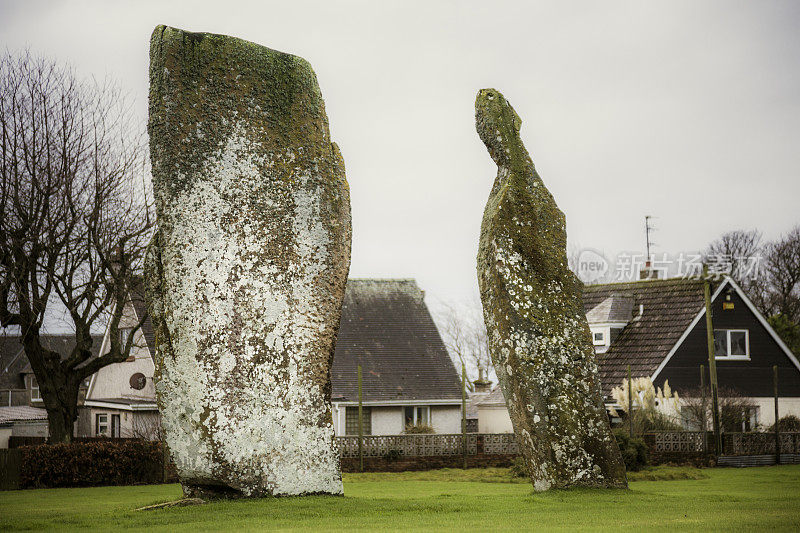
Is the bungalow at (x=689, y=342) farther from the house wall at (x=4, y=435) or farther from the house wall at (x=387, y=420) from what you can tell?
the house wall at (x=4, y=435)

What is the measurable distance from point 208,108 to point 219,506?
4.53 m

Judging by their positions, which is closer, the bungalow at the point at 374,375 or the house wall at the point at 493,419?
the bungalow at the point at 374,375

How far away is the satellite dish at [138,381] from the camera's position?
3390cm

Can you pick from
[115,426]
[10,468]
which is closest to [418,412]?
[115,426]

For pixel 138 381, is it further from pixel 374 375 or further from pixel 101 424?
pixel 374 375

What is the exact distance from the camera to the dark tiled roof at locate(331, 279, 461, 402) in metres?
33.1

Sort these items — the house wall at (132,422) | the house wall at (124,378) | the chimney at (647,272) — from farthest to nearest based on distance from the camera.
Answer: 1. the chimney at (647,272)
2. the house wall at (124,378)
3. the house wall at (132,422)

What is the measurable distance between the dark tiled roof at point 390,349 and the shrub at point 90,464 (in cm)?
1009

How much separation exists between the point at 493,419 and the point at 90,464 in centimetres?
1891

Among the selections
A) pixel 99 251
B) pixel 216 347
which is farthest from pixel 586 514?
pixel 99 251

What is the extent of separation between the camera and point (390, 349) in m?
34.8

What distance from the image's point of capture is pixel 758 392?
3183 cm

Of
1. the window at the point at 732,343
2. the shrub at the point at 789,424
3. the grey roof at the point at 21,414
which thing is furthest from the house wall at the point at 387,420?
the grey roof at the point at 21,414

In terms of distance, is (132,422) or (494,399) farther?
(494,399)
